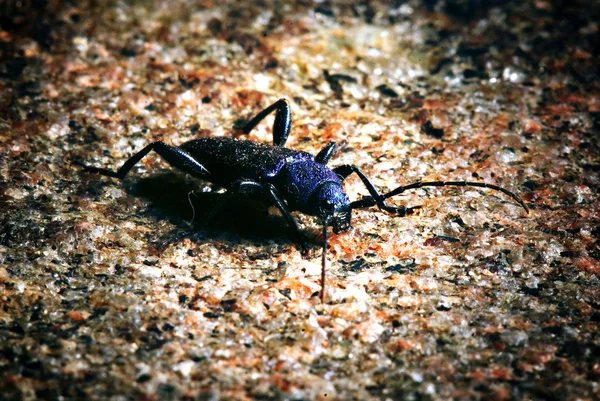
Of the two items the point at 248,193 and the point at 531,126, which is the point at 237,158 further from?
the point at 531,126

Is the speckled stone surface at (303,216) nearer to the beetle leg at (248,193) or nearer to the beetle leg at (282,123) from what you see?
the beetle leg at (248,193)

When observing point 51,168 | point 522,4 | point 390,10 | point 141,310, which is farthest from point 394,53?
point 141,310

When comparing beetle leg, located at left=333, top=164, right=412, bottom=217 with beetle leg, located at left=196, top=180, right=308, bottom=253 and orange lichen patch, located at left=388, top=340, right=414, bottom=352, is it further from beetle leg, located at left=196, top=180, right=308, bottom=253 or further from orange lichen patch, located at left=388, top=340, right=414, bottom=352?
orange lichen patch, located at left=388, top=340, right=414, bottom=352

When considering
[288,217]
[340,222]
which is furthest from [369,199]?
[288,217]

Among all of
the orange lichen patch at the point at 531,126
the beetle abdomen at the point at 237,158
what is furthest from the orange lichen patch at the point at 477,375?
the orange lichen patch at the point at 531,126

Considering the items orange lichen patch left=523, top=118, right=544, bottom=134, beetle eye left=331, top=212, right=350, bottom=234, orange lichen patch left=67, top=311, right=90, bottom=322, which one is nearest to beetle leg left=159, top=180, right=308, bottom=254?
beetle eye left=331, top=212, right=350, bottom=234

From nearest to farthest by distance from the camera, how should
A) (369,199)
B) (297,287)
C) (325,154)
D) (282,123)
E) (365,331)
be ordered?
(365,331) < (297,287) < (369,199) < (325,154) < (282,123)

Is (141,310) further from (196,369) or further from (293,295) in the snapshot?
(293,295)
